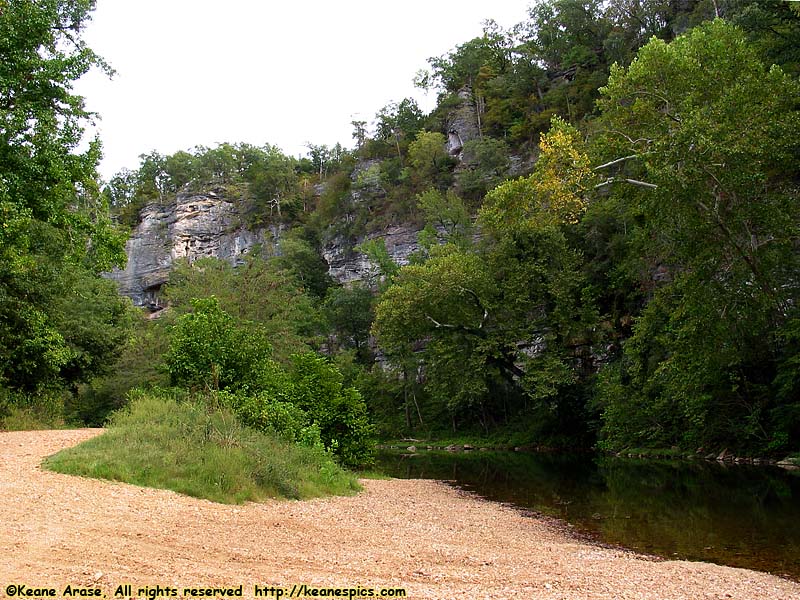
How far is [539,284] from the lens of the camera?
1458 inches

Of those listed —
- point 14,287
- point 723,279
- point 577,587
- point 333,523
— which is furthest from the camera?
point 723,279

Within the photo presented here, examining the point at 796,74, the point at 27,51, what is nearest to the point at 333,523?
the point at 27,51

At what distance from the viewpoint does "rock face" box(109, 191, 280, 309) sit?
251 feet

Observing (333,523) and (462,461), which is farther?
(462,461)

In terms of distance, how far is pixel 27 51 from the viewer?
15359mm

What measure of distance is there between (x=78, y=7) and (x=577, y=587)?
685 inches

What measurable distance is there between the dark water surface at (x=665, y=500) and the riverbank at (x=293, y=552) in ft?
4.12

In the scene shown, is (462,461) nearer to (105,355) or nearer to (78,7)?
(105,355)

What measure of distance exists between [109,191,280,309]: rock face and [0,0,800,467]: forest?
89.3ft

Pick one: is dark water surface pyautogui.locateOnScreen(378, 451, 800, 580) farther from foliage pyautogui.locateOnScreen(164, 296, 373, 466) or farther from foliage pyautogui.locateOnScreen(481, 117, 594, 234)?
foliage pyautogui.locateOnScreen(481, 117, 594, 234)

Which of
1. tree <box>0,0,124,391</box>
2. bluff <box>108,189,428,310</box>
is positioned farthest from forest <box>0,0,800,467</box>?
bluff <box>108,189,428,310</box>

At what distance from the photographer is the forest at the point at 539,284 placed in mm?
16375

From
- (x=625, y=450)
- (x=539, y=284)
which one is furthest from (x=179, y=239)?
(x=625, y=450)

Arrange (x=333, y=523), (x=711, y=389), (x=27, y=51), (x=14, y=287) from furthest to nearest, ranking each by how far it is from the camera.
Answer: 1. (x=711, y=389)
2. (x=14, y=287)
3. (x=27, y=51)
4. (x=333, y=523)
